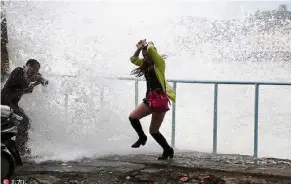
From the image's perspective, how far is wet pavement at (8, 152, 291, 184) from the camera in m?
4.78

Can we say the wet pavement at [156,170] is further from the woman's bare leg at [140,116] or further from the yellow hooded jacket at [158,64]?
the yellow hooded jacket at [158,64]

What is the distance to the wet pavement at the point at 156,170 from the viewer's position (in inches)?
188

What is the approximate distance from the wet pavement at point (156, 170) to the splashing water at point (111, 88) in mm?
669

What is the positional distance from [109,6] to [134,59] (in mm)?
12465

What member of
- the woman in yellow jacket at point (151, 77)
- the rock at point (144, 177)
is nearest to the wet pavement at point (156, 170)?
the rock at point (144, 177)

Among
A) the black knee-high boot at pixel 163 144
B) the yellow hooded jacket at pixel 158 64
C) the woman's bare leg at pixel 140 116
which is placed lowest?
the black knee-high boot at pixel 163 144

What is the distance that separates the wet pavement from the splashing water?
0.67 meters

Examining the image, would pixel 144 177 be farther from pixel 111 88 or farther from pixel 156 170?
pixel 111 88

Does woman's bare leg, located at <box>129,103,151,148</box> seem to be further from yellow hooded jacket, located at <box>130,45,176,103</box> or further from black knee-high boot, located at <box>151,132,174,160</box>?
yellow hooded jacket, located at <box>130,45,176,103</box>

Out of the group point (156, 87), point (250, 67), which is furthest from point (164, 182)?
point (250, 67)

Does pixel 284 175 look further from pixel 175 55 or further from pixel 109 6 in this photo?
pixel 109 6

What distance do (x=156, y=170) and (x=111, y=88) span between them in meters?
3.13

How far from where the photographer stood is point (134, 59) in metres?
5.64

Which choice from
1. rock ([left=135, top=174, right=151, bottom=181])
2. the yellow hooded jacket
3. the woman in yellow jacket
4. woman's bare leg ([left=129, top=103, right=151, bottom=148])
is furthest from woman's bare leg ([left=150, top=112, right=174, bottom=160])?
rock ([left=135, top=174, right=151, bottom=181])
